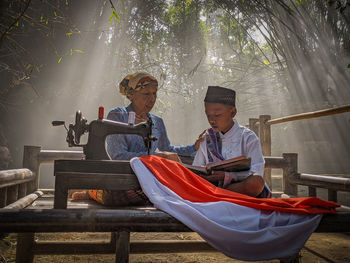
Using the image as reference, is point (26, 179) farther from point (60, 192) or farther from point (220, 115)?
point (220, 115)

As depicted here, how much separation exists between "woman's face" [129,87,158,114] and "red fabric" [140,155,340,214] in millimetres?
1186

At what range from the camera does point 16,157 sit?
836cm

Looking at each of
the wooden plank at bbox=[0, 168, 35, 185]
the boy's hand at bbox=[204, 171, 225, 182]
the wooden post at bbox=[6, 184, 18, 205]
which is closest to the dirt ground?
the wooden post at bbox=[6, 184, 18, 205]

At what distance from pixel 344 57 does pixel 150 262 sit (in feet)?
38.2

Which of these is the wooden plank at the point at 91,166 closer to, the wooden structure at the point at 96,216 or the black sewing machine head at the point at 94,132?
the wooden structure at the point at 96,216

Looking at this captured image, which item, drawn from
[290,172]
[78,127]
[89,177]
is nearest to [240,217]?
[89,177]

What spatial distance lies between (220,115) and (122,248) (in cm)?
147

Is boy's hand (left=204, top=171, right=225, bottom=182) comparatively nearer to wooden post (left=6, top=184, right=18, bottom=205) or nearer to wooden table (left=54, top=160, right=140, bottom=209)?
wooden table (left=54, top=160, right=140, bottom=209)

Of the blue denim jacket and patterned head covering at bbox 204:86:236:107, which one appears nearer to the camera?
patterned head covering at bbox 204:86:236:107

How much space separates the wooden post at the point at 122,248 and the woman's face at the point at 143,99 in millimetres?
1662

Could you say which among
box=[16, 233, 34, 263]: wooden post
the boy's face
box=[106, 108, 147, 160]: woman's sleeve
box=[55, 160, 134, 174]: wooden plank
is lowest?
box=[16, 233, 34, 263]: wooden post

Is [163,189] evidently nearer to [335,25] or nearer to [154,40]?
[335,25]

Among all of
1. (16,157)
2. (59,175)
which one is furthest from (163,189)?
(16,157)

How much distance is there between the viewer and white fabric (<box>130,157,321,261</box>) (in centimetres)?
136
